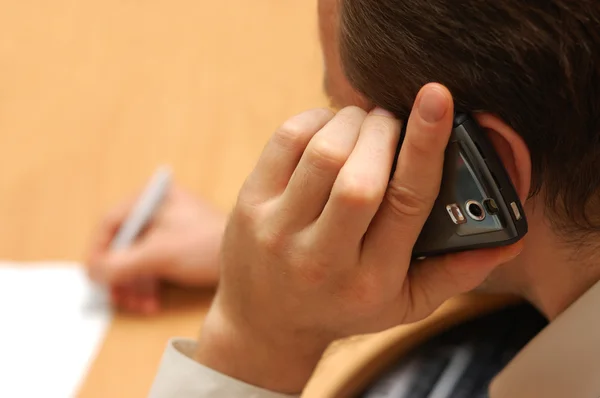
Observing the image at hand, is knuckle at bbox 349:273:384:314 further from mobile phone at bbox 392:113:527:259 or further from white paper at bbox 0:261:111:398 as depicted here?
white paper at bbox 0:261:111:398

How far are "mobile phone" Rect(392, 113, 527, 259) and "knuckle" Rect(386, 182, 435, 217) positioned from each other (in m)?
0.01

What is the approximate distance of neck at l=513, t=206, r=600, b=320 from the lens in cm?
58

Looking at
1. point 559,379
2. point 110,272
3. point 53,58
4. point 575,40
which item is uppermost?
point 53,58

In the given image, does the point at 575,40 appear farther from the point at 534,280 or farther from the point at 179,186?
the point at 179,186

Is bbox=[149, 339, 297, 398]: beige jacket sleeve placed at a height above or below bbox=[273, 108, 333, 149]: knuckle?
below

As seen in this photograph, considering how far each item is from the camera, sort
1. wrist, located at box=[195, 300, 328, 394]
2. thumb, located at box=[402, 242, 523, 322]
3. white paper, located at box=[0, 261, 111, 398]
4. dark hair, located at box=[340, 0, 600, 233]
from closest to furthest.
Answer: dark hair, located at box=[340, 0, 600, 233] < thumb, located at box=[402, 242, 523, 322] < wrist, located at box=[195, 300, 328, 394] < white paper, located at box=[0, 261, 111, 398]

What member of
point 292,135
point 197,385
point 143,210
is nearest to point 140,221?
point 143,210

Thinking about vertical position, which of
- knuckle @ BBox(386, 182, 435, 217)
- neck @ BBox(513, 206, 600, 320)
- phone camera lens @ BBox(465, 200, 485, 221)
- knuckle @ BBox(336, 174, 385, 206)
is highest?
knuckle @ BBox(336, 174, 385, 206)

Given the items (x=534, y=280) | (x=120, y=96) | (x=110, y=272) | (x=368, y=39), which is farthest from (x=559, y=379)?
(x=120, y=96)

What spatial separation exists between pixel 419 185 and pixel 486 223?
54mm

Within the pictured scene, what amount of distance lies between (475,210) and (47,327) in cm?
54

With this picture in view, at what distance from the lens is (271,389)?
2.29 feet

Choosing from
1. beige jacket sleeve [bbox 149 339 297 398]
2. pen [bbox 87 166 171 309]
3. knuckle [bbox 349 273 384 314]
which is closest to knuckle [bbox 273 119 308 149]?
knuckle [bbox 349 273 384 314]

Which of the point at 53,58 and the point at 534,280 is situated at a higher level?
the point at 53,58
